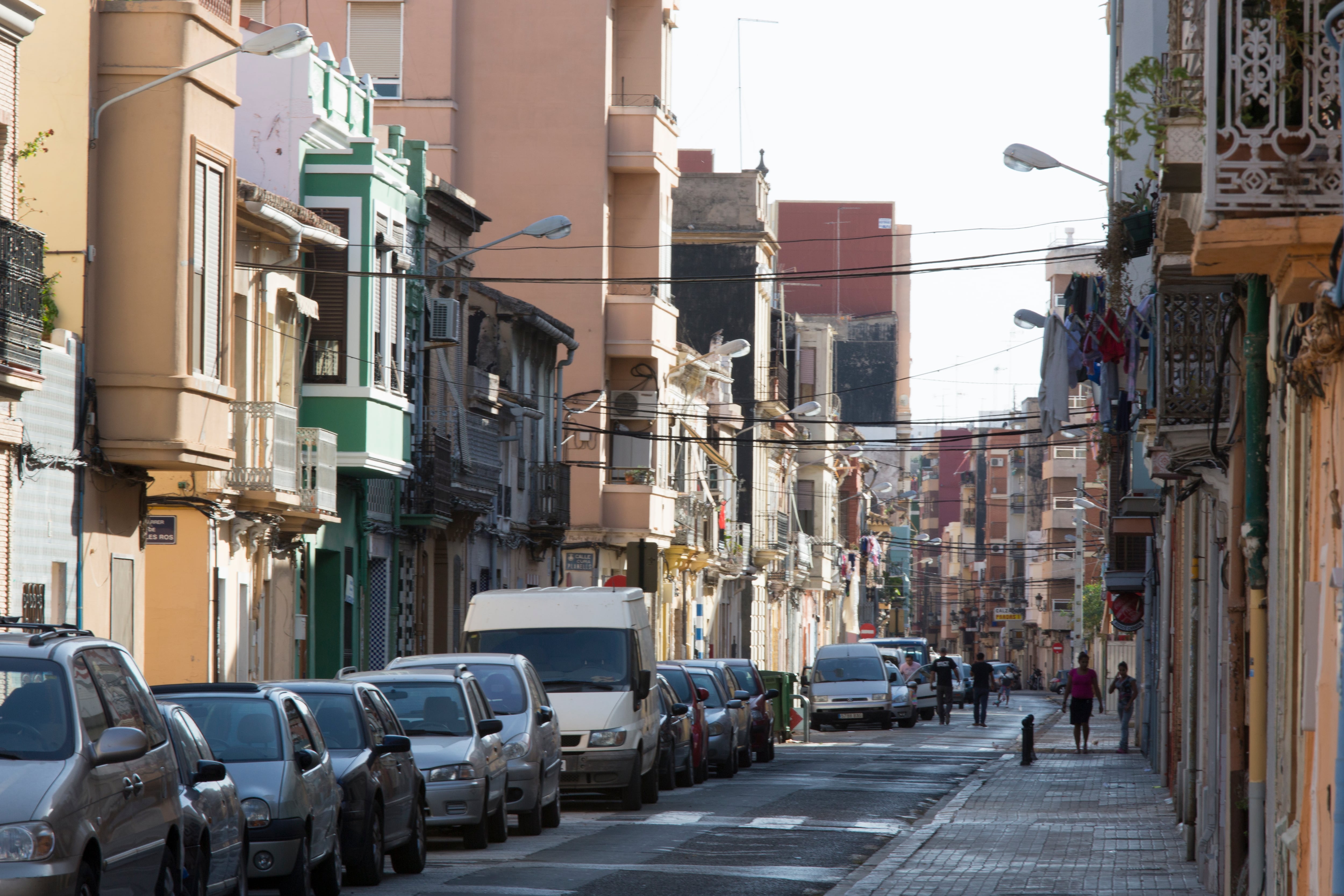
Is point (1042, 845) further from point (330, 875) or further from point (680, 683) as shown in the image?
point (680, 683)

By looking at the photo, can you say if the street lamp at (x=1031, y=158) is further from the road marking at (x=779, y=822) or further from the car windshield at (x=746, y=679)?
the car windshield at (x=746, y=679)

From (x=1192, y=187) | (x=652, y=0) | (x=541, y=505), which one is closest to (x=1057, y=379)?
(x=1192, y=187)

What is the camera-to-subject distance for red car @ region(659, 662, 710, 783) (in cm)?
3045

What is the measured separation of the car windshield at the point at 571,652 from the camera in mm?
24594

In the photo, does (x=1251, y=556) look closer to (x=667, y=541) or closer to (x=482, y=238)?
(x=482, y=238)

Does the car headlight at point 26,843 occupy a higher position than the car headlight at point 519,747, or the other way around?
the car headlight at point 26,843

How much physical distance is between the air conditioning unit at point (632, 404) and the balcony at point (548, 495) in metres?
4.51

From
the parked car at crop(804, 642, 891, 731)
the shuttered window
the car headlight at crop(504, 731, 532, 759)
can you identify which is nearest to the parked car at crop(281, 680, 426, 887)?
the car headlight at crop(504, 731, 532, 759)

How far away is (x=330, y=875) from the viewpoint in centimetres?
1501

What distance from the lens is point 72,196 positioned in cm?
2362

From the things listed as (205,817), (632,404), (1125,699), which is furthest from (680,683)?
(632,404)

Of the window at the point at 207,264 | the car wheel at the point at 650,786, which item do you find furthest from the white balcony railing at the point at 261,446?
the car wheel at the point at 650,786

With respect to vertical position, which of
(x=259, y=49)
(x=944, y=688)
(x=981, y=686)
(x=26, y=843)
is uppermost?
(x=259, y=49)

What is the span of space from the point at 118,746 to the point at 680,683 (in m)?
21.6
